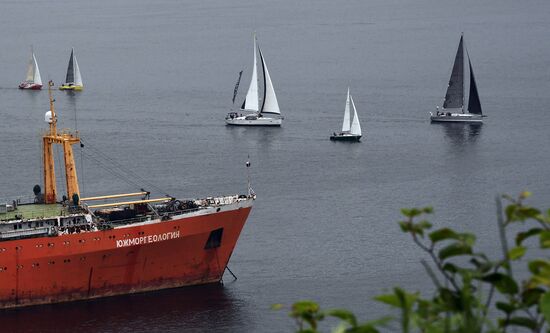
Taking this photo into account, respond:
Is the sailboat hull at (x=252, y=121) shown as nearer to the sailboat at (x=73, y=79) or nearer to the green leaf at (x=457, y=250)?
the sailboat at (x=73, y=79)

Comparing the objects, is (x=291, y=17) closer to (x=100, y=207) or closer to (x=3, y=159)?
(x=3, y=159)

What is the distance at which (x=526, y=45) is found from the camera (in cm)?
14200

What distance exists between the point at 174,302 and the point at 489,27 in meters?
131

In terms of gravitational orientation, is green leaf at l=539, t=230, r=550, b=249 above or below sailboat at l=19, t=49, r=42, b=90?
below

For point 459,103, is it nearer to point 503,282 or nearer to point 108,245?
point 108,245

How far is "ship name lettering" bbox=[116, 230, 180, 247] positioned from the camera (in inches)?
1690

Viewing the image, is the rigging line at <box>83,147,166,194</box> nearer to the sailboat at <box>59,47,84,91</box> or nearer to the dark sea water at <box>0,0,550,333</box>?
the dark sea water at <box>0,0,550,333</box>

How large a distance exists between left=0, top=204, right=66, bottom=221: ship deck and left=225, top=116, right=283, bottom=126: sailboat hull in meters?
41.7

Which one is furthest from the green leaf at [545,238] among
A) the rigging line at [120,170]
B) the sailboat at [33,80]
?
the sailboat at [33,80]

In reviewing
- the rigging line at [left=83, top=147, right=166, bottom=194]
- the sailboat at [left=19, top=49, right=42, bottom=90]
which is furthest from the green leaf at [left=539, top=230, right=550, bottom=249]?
the sailboat at [left=19, top=49, right=42, bottom=90]

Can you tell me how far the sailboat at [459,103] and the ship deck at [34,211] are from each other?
48.8 metres

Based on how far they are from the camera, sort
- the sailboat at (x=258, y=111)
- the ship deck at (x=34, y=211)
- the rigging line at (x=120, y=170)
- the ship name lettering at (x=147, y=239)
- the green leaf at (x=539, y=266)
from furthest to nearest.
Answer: the sailboat at (x=258, y=111), the rigging line at (x=120, y=170), the ship deck at (x=34, y=211), the ship name lettering at (x=147, y=239), the green leaf at (x=539, y=266)

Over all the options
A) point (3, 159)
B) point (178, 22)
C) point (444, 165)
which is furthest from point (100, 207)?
point (178, 22)

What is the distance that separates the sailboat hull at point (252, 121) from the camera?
288 feet
